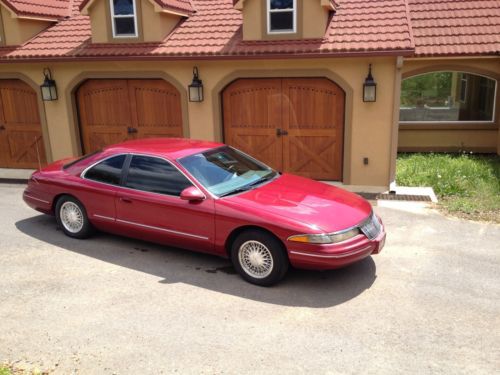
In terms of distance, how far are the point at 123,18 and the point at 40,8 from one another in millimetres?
2714

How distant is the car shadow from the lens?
18.2 ft

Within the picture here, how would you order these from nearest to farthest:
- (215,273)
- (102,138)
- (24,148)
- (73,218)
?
(215,273)
(73,218)
(102,138)
(24,148)

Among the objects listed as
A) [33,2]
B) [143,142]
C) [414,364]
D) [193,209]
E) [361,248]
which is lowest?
[414,364]

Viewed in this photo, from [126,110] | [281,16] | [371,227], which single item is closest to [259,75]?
[281,16]

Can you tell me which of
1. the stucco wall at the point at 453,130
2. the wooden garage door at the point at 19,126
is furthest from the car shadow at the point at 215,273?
the stucco wall at the point at 453,130

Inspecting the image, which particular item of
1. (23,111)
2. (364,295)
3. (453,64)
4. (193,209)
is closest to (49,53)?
(23,111)

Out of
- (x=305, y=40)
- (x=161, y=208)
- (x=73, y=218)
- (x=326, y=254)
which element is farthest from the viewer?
(x=305, y=40)

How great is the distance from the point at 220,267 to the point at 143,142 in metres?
2.41

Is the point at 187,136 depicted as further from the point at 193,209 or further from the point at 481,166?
the point at 481,166

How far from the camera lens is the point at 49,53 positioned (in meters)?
10.9

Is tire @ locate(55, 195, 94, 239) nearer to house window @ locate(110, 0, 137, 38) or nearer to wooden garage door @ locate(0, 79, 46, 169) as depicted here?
house window @ locate(110, 0, 137, 38)

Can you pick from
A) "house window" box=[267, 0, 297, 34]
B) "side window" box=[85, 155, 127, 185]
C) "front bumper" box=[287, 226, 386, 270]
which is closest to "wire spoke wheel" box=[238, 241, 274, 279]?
"front bumper" box=[287, 226, 386, 270]

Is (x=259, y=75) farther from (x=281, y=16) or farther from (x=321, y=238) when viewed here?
(x=321, y=238)

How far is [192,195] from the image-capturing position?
5910 millimetres
